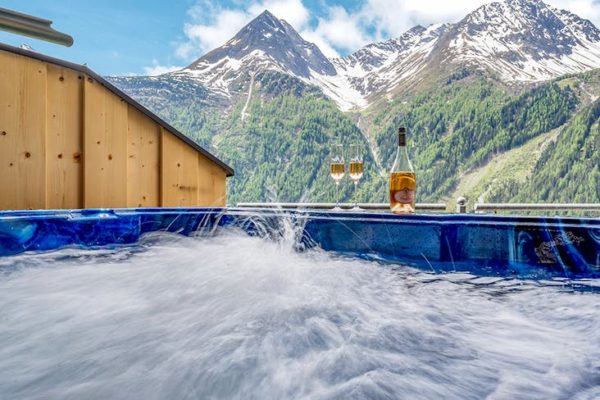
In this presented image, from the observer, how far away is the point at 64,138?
2201 mm

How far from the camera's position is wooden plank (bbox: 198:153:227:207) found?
107 inches

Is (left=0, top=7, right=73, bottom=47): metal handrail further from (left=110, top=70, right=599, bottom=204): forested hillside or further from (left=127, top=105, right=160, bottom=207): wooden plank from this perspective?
(left=110, top=70, right=599, bottom=204): forested hillside

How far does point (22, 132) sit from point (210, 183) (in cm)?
105

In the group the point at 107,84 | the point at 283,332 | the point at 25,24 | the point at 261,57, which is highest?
the point at 261,57

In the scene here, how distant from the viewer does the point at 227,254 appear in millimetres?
1977

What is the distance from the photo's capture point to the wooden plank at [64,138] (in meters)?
2.15

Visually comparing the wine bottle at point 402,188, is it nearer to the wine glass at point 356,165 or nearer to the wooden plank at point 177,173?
the wine glass at point 356,165

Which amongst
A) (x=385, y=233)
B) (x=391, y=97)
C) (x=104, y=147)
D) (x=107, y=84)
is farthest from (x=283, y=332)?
(x=391, y=97)

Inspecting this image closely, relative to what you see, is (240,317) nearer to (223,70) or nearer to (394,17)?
(394,17)

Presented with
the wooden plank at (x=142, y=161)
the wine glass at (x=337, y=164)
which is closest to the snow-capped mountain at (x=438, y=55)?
the wooden plank at (x=142, y=161)

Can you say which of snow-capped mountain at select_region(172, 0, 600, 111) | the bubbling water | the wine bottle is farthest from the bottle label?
snow-capped mountain at select_region(172, 0, 600, 111)

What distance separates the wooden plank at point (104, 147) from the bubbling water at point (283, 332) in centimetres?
53

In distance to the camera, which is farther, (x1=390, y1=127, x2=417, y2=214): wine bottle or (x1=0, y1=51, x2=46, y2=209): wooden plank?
(x1=0, y1=51, x2=46, y2=209): wooden plank

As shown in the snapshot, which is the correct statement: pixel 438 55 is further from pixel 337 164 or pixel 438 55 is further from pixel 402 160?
pixel 402 160
